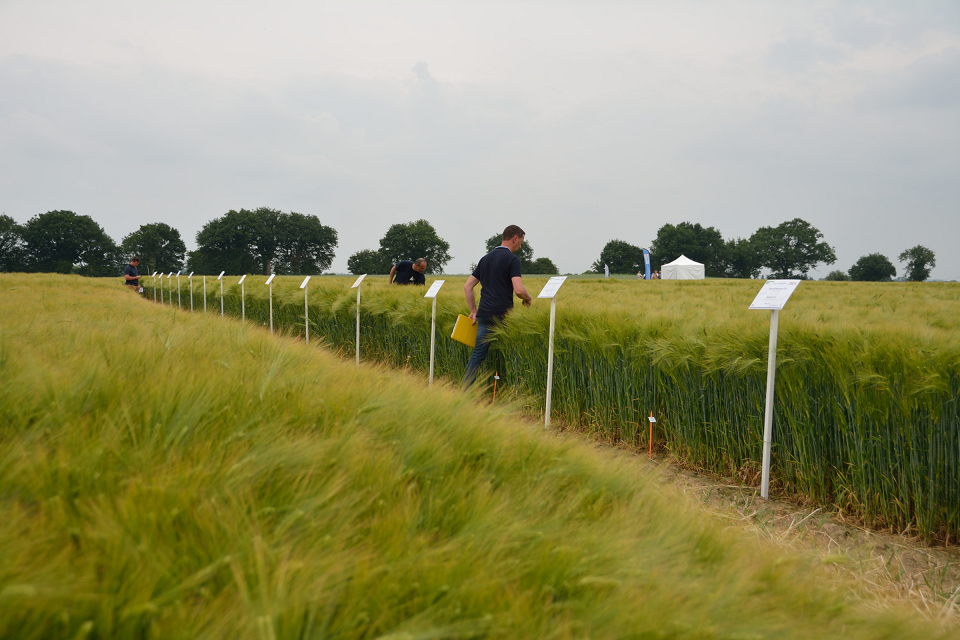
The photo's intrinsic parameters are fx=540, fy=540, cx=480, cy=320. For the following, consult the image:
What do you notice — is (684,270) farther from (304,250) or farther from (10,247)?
(10,247)

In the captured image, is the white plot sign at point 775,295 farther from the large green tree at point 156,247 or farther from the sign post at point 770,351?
the large green tree at point 156,247

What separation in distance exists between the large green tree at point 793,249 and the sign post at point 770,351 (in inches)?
3303

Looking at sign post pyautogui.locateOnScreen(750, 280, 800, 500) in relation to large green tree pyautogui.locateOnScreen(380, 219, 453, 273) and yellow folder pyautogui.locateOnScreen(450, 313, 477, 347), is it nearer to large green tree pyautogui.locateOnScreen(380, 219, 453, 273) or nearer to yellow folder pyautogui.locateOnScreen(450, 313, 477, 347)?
yellow folder pyautogui.locateOnScreen(450, 313, 477, 347)

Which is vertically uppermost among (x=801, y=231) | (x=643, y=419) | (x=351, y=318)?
(x=801, y=231)

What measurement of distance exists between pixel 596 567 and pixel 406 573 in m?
0.35

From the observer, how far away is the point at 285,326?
13.3 metres

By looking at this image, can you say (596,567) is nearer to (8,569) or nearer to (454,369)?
(8,569)

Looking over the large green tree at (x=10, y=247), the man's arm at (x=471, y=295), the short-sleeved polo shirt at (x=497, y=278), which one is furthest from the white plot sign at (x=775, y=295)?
the large green tree at (x=10, y=247)

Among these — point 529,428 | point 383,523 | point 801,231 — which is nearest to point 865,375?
point 529,428

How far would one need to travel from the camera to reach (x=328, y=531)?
96 cm

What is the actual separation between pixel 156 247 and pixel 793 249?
295 feet

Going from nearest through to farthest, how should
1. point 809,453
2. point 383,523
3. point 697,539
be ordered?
point 383,523 → point 697,539 → point 809,453

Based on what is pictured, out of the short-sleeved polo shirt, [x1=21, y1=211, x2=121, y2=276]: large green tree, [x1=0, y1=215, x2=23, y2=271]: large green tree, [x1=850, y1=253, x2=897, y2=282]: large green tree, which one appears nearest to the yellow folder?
the short-sleeved polo shirt

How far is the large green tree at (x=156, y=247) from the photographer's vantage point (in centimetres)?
7206
